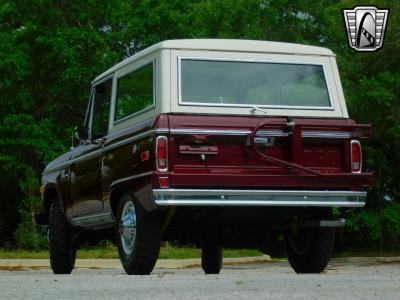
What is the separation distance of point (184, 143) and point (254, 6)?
2274cm

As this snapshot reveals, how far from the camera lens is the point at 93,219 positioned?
38.2 ft

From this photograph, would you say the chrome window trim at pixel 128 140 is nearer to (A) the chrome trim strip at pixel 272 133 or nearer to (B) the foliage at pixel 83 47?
(A) the chrome trim strip at pixel 272 133

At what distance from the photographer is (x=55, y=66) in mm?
34938

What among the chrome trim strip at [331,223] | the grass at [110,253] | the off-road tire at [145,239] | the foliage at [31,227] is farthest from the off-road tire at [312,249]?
the foliage at [31,227]

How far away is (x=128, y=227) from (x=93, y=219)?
123 cm

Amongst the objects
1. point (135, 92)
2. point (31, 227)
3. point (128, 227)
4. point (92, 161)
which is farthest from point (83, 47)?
point (128, 227)

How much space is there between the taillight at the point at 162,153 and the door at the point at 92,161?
Result: 161 cm

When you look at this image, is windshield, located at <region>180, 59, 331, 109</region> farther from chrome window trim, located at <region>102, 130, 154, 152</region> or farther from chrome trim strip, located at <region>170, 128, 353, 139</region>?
chrome window trim, located at <region>102, 130, 154, 152</region>

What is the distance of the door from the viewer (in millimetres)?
11484

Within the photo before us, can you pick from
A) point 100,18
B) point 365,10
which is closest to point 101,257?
point 365,10

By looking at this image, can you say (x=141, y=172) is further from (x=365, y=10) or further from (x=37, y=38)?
Answer: (x=37, y=38)

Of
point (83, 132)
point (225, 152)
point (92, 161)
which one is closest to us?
point (225, 152)

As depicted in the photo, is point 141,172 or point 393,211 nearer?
point 141,172

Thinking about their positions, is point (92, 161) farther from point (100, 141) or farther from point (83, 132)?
point (83, 132)
